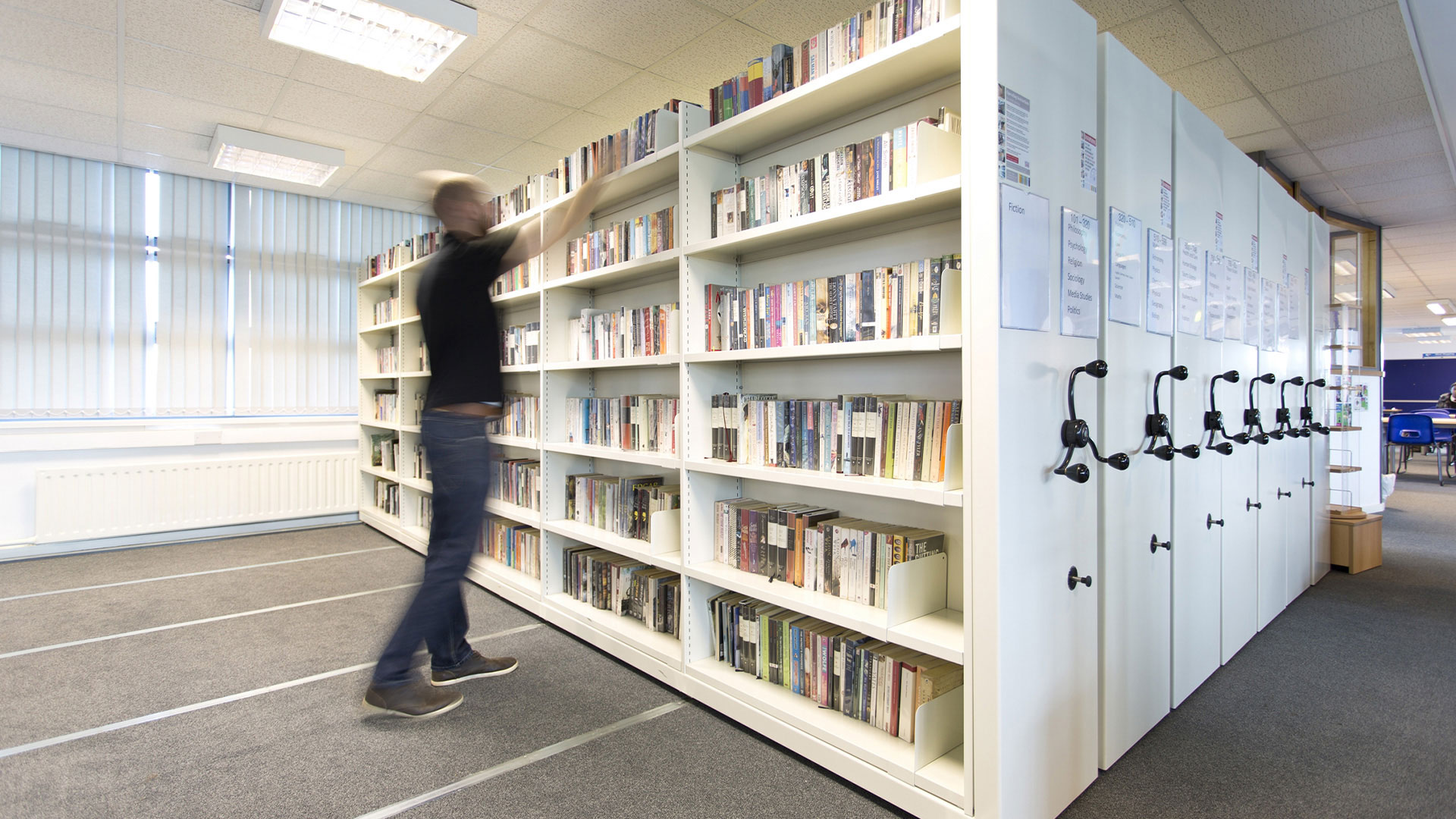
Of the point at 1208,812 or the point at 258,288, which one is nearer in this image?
the point at 1208,812

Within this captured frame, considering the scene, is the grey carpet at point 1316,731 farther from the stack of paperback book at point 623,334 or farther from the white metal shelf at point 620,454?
the stack of paperback book at point 623,334

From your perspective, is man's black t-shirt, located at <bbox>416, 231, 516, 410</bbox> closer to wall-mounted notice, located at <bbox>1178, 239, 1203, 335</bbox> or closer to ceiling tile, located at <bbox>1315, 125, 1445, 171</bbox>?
wall-mounted notice, located at <bbox>1178, 239, 1203, 335</bbox>

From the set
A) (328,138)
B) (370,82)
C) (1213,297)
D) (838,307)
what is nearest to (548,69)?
(370,82)

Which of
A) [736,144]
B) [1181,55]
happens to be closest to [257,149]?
[736,144]

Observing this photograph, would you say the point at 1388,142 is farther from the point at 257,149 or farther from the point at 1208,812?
the point at 257,149

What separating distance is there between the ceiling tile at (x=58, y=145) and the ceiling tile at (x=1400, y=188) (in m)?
8.46

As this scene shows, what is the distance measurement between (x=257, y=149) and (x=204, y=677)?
10.6 ft

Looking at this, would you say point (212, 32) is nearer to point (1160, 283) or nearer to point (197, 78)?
point (197, 78)

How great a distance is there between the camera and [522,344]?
345cm

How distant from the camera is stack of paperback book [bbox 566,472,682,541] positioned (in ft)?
8.70

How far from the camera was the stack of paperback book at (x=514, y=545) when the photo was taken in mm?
3359

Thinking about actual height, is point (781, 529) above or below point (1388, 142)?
below

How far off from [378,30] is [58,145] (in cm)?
305

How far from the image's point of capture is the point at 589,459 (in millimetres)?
3264
